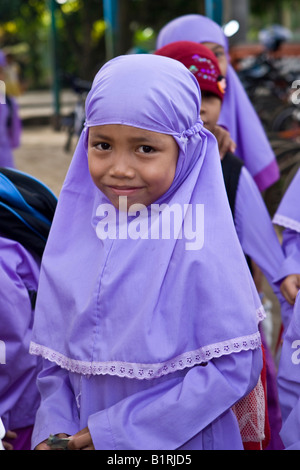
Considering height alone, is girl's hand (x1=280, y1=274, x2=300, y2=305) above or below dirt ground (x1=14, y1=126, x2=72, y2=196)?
above

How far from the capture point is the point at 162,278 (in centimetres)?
176

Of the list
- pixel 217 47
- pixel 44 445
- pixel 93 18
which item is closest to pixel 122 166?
pixel 44 445

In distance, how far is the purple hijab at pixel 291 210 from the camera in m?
2.71

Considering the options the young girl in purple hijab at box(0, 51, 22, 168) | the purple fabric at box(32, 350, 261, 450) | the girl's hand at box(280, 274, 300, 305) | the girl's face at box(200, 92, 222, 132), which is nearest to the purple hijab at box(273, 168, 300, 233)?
the girl's hand at box(280, 274, 300, 305)

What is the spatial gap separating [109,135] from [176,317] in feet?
1.49

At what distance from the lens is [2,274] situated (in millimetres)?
2215

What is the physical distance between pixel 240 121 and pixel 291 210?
89 cm

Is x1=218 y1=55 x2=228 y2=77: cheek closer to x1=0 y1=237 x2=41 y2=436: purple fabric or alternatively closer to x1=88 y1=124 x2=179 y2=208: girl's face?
x1=0 y1=237 x2=41 y2=436: purple fabric

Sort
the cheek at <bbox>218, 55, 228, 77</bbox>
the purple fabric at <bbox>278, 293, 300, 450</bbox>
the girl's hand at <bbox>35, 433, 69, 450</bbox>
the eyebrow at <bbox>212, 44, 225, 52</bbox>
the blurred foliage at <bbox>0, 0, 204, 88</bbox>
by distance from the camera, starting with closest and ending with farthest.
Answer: the girl's hand at <bbox>35, 433, 69, 450</bbox> → the purple fabric at <bbox>278, 293, 300, 450</bbox> → the cheek at <bbox>218, 55, 228, 77</bbox> → the eyebrow at <bbox>212, 44, 225, 52</bbox> → the blurred foliage at <bbox>0, 0, 204, 88</bbox>

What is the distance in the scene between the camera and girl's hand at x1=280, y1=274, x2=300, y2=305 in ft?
8.26

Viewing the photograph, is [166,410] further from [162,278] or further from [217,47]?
[217,47]

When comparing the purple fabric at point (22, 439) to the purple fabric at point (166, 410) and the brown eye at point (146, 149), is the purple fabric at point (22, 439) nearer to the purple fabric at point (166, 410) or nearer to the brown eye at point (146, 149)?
the purple fabric at point (166, 410)
